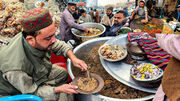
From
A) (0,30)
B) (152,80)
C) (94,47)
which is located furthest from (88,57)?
(0,30)

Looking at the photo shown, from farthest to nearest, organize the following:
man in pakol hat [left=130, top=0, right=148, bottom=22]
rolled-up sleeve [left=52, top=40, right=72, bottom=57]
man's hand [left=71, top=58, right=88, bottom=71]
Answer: man in pakol hat [left=130, top=0, right=148, bottom=22] → rolled-up sleeve [left=52, top=40, right=72, bottom=57] → man's hand [left=71, top=58, right=88, bottom=71]

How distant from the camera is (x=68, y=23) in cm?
409

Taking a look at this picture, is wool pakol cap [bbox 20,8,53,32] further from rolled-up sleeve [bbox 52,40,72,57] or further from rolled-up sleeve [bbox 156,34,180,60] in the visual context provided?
rolled-up sleeve [bbox 156,34,180,60]

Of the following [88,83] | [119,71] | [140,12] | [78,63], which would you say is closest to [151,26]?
[140,12]

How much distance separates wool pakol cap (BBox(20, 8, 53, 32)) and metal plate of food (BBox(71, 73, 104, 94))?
38.4 inches

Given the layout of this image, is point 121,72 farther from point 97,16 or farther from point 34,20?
point 97,16

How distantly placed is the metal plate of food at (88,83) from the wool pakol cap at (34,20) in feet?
3.20

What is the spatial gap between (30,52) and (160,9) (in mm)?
8209

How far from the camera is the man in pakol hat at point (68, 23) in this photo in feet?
13.2

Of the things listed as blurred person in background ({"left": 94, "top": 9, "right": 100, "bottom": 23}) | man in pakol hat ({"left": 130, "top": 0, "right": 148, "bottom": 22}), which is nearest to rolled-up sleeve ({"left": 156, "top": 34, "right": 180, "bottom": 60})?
man in pakol hat ({"left": 130, "top": 0, "right": 148, "bottom": 22})

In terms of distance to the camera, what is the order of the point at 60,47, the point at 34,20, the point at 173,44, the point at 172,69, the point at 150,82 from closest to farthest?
1. the point at 173,44
2. the point at 172,69
3. the point at 34,20
4. the point at 150,82
5. the point at 60,47

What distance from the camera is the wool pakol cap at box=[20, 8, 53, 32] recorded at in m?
1.63

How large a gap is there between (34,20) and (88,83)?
47.4 inches

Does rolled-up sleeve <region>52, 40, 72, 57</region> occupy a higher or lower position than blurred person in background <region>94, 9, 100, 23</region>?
lower
